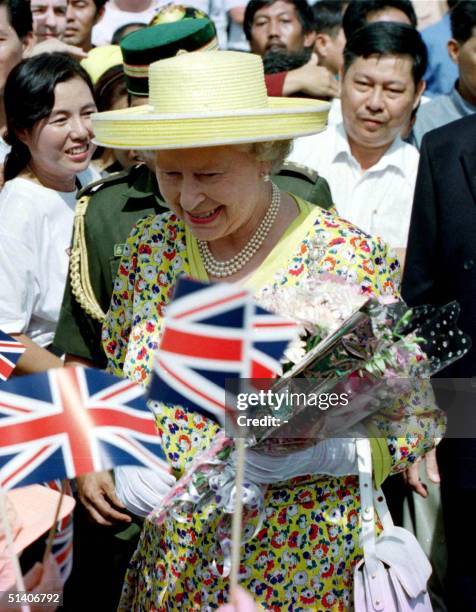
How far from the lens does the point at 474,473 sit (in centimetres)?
354

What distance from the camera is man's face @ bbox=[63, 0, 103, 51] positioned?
672cm

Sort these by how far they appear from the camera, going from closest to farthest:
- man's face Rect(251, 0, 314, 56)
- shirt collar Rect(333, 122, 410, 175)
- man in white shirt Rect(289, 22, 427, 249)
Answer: man in white shirt Rect(289, 22, 427, 249) < shirt collar Rect(333, 122, 410, 175) < man's face Rect(251, 0, 314, 56)

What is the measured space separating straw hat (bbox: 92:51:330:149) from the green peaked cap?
3.34 feet

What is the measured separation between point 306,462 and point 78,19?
465cm

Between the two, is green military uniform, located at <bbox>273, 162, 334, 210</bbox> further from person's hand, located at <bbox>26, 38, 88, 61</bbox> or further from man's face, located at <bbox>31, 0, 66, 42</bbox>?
man's face, located at <bbox>31, 0, 66, 42</bbox>

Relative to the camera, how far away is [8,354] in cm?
299

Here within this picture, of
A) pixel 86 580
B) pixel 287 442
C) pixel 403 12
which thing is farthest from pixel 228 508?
pixel 403 12

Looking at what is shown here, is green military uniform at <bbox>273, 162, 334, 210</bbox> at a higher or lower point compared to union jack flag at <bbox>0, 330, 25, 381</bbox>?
higher

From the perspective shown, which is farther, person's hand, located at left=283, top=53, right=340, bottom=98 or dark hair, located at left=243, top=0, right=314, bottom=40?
dark hair, located at left=243, top=0, right=314, bottom=40

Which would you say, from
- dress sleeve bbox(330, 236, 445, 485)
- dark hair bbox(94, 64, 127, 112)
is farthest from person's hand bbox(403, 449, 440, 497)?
dark hair bbox(94, 64, 127, 112)

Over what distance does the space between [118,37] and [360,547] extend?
4.72 metres

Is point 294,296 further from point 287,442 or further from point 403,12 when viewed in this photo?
point 403,12

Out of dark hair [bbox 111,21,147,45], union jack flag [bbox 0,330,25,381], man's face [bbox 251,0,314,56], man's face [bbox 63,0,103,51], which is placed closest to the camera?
union jack flag [bbox 0,330,25,381]

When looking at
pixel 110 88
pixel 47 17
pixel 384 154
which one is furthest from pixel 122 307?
pixel 47 17
